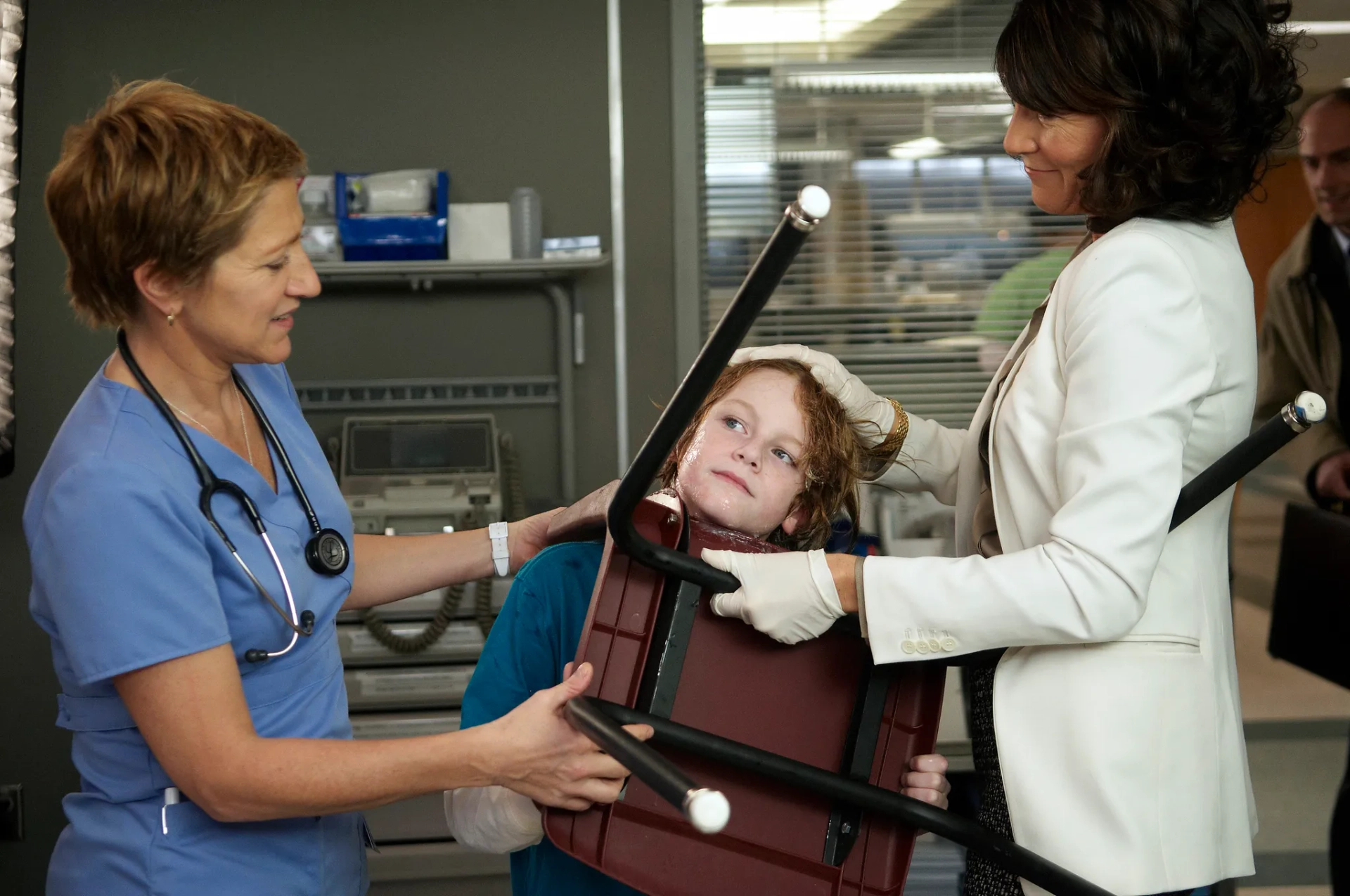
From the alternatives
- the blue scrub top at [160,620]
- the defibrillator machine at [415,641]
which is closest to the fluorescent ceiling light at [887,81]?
the defibrillator machine at [415,641]

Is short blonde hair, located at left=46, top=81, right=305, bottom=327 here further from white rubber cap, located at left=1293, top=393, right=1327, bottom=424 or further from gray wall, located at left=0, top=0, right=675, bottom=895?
gray wall, located at left=0, top=0, right=675, bottom=895

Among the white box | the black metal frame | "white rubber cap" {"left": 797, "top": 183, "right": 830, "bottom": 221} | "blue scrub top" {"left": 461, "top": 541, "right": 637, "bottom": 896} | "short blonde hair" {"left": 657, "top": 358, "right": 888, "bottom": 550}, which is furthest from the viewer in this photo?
the white box

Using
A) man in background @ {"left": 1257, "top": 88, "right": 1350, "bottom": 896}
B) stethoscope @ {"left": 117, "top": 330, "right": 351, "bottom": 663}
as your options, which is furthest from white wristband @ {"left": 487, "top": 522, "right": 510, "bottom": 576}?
man in background @ {"left": 1257, "top": 88, "right": 1350, "bottom": 896}

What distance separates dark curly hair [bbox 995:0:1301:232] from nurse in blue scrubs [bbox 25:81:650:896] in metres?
0.70

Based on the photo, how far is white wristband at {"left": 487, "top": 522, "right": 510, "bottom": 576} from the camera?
1524 mm

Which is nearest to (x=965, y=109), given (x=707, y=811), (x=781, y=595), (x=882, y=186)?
(x=882, y=186)

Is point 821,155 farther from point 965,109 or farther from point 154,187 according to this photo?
point 154,187

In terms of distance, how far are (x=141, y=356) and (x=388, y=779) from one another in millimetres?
496

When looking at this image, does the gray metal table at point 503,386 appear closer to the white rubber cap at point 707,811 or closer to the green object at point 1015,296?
the green object at point 1015,296

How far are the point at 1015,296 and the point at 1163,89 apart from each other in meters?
2.35

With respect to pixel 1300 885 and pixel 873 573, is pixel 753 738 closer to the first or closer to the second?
pixel 873 573

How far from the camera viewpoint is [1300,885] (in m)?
2.83

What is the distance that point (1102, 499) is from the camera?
3.30 ft

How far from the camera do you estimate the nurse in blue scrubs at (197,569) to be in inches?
40.3
